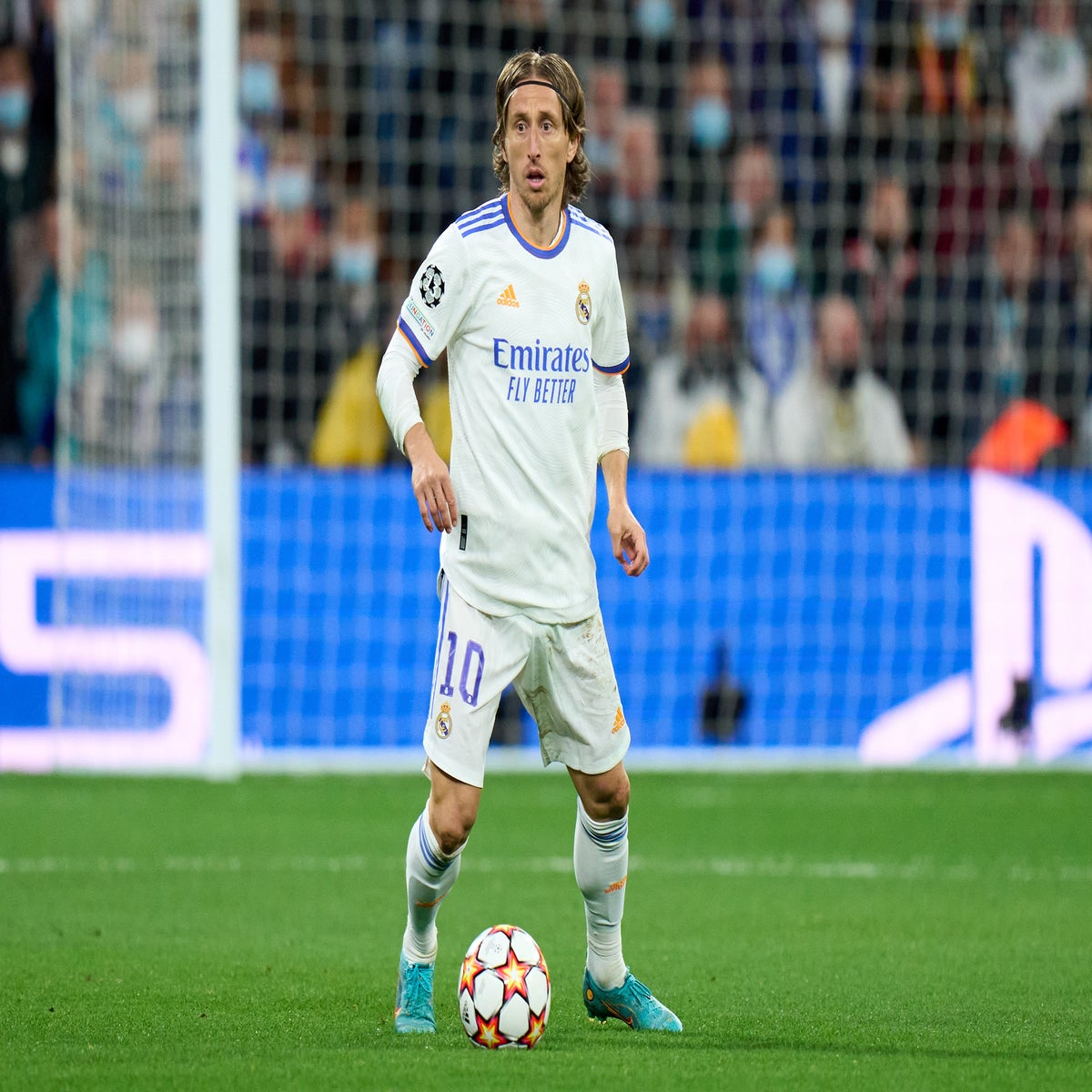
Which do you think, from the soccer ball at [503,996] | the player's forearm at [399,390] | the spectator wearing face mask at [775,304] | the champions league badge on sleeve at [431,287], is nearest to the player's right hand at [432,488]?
the player's forearm at [399,390]

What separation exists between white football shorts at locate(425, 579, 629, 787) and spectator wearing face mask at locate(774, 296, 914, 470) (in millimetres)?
7627

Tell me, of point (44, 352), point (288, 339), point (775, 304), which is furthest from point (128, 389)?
point (775, 304)

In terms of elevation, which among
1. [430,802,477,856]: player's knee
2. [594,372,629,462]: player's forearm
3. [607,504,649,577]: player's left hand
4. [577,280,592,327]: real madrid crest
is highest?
[577,280,592,327]: real madrid crest

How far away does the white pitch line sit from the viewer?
803cm

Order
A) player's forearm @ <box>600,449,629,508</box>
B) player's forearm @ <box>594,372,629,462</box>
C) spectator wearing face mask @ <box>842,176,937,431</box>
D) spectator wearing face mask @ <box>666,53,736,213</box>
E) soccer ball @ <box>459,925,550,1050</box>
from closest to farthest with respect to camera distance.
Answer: soccer ball @ <box>459,925,550,1050</box>
player's forearm @ <box>600,449,629,508</box>
player's forearm @ <box>594,372,629,462</box>
spectator wearing face mask @ <box>842,176,937,431</box>
spectator wearing face mask @ <box>666,53,736,213</box>

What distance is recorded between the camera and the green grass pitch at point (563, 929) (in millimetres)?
4516

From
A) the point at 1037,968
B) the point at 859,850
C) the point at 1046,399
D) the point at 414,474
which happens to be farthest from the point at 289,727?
the point at 414,474

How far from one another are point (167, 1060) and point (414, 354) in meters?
1.71

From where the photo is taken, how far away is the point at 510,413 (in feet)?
16.3

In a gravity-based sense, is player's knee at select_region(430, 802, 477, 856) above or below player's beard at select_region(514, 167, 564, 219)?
below

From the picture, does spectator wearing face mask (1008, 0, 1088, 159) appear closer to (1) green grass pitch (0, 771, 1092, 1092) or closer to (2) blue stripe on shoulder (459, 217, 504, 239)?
(1) green grass pitch (0, 771, 1092, 1092)

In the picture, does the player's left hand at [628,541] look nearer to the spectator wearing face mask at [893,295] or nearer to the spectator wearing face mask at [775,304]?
the spectator wearing face mask at [775,304]

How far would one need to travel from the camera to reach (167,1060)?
447cm

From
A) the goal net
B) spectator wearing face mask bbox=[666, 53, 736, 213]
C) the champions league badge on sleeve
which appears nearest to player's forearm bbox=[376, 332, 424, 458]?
the champions league badge on sleeve
